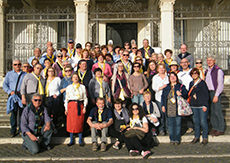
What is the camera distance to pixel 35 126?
5.37 meters

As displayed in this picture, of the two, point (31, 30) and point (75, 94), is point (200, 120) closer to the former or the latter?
point (75, 94)

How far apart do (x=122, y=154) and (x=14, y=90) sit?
10.8 ft

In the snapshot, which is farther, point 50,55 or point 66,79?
point 50,55

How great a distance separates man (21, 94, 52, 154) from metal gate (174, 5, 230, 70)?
7.34 m

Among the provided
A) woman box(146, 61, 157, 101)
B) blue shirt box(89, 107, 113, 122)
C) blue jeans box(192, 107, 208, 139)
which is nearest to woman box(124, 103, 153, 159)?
blue shirt box(89, 107, 113, 122)

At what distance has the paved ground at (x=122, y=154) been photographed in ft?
15.8

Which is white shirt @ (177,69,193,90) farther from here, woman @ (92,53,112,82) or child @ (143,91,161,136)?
woman @ (92,53,112,82)

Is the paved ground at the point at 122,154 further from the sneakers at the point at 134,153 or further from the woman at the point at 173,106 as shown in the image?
the woman at the point at 173,106

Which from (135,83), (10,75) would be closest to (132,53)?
(135,83)

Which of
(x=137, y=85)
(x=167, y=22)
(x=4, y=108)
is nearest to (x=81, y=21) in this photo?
(x=167, y=22)

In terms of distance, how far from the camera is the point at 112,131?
18.3ft

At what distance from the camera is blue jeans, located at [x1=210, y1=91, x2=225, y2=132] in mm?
5969

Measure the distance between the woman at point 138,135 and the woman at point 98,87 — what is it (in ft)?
3.03

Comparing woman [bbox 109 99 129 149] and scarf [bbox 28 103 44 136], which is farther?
woman [bbox 109 99 129 149]
